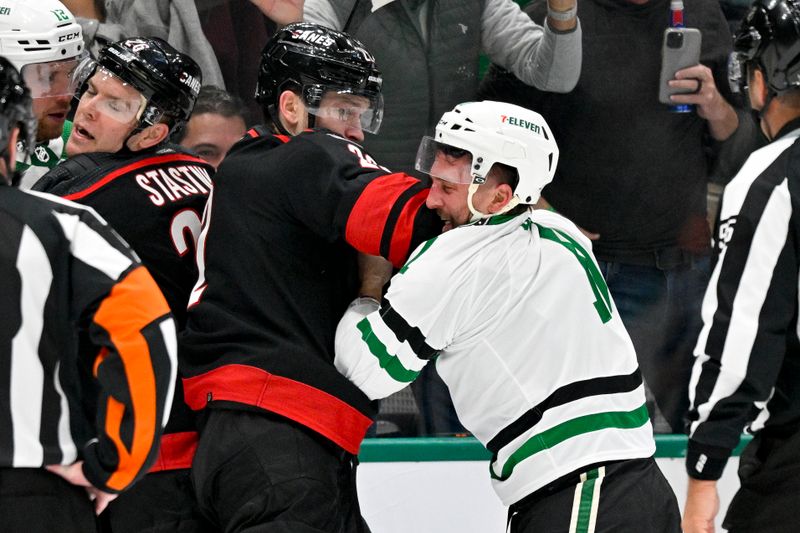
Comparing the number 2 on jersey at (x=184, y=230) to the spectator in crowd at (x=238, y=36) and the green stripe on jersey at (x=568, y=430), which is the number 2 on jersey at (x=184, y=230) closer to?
the green stripe on jersey at (x=568, y=430)

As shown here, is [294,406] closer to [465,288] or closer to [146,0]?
[465,288]

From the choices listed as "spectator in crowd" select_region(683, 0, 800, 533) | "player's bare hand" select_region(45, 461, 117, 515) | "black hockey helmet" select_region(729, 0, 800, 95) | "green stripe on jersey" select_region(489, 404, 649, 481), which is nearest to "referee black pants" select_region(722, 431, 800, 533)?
"spectator in crowd" select_region(683, 0, 800, 533)

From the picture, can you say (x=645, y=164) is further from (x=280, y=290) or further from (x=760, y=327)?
(x=280, y=290)

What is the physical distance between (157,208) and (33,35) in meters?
0.61

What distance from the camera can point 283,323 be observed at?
2264 millimetres

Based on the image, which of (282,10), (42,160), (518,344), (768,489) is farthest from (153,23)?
(768,489)

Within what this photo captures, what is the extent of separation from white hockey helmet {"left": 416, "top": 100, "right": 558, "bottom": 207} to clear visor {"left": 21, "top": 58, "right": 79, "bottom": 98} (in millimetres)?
1022

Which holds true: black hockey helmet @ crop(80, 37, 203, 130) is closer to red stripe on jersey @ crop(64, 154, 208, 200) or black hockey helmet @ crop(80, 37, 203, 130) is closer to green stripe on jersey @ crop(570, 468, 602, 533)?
red stripe on jersey @ crop(64, 154, 208, 200)

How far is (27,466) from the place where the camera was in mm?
1677

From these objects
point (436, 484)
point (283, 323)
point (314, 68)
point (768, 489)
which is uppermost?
point (314, 68)

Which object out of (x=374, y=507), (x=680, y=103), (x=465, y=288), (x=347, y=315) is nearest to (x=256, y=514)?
(x=347, y=315)

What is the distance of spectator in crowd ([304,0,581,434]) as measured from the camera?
3457 millimetres

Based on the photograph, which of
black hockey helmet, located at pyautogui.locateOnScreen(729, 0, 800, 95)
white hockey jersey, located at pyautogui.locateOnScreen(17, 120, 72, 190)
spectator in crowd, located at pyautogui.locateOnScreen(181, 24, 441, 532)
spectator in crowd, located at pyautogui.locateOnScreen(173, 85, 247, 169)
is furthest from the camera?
spectator in crowd, located at pyautogui.locateOnScreen(173, 85, 247, 169)

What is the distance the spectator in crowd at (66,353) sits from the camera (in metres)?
1.66
